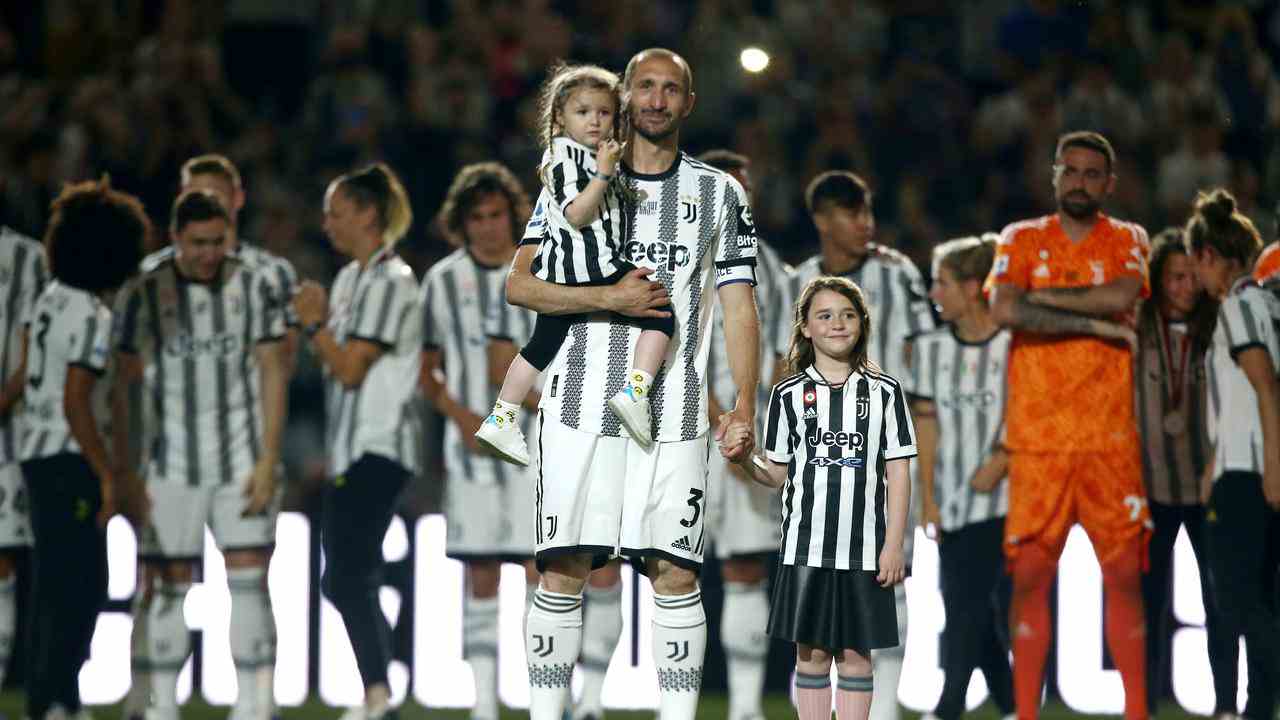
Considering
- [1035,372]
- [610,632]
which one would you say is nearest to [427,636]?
[610,632]

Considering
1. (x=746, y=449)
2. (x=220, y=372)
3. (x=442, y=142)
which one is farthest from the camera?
(x=442, y=142)

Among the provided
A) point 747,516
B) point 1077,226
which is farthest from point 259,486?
point 1077,226

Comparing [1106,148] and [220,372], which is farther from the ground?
[1106,148]

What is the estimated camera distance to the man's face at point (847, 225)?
24.3 feet

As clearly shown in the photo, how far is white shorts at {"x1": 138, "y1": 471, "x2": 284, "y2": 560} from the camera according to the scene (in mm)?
7297

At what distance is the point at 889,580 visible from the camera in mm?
5602

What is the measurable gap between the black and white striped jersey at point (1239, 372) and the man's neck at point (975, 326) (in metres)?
0.91

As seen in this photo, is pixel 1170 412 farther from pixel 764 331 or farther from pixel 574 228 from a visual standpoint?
pixel 574 228

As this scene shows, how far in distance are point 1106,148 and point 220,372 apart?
3.61m

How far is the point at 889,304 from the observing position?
756 centimetres

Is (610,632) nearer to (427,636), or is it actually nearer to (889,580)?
(427,636)

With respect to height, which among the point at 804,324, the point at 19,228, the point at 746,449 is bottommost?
the point at 746,449

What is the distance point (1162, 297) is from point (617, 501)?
10.6 feet

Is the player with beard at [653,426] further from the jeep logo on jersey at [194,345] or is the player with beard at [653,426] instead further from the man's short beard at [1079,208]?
the jeep logo on jersey at [194,345]
